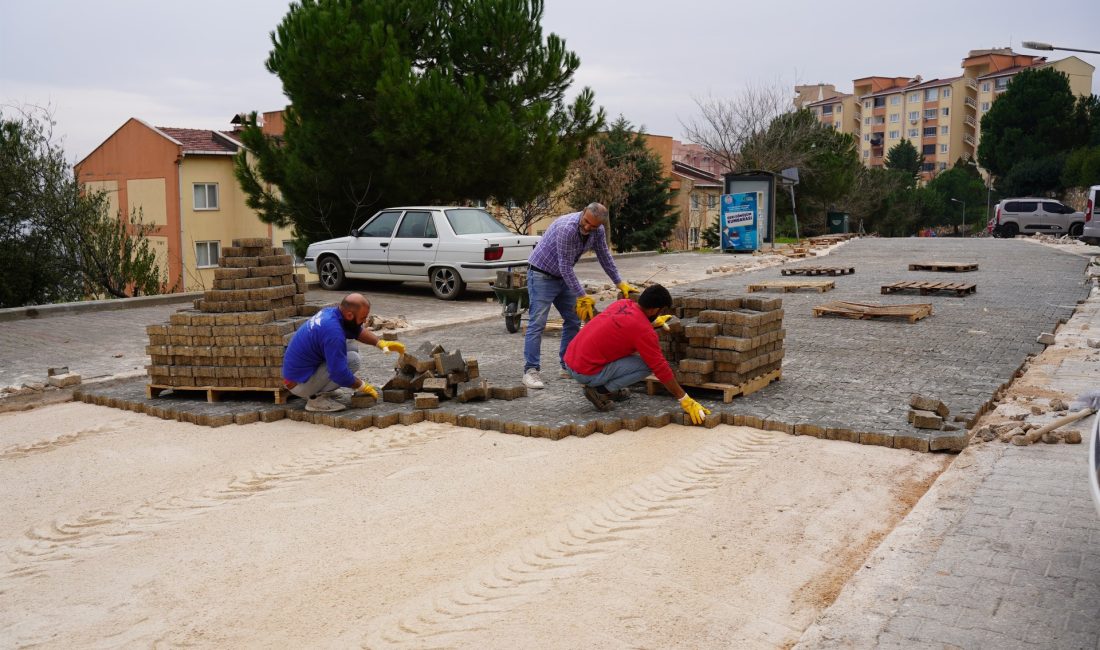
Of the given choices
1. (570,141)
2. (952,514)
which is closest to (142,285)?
(570,141)

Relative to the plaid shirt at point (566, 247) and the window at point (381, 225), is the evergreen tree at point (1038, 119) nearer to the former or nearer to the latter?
the window at point (381, 225)

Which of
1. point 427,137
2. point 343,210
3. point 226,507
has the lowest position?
point 226,507

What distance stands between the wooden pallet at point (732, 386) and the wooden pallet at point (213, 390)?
3158 millimetres

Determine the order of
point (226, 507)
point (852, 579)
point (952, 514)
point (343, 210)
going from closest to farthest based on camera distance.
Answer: point (852, 579)
point (952, 514)
point (226, 507)
point (343, 210)

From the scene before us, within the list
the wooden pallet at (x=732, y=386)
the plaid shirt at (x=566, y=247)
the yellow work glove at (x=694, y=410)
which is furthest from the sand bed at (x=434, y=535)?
the plaid shirt at (x=566, y=247)

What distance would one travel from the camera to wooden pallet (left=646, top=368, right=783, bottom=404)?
287 inches

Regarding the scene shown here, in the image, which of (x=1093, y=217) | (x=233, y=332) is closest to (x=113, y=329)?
(x=233, y=332)

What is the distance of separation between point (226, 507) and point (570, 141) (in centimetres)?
1746

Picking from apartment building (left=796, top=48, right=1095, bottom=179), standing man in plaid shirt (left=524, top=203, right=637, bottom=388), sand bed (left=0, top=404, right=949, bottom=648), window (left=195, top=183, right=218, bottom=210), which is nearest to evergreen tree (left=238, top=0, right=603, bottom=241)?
standing man in plaid shirt (left=524, top=203, right=637, bottom=388)

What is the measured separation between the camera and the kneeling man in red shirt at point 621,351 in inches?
268

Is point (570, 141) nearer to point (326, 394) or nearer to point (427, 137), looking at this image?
point (427, 137)

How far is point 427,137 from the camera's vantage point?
1852 cm

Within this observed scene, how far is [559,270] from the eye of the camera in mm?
8125

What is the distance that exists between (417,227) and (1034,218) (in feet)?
106
